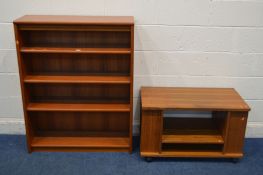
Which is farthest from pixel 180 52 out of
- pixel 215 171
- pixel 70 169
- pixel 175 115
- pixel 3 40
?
pixel 3 40

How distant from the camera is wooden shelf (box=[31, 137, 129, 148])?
9.92ft

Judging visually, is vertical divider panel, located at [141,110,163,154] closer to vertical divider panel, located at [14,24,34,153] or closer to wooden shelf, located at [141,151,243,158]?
wooden shelf, located at [141,151,243,158]

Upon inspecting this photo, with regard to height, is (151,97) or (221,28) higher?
(221,28)

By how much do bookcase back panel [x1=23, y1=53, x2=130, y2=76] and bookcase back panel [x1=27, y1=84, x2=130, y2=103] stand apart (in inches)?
5.3

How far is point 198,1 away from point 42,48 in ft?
4.54

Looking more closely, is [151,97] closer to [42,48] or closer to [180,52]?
[180,52]

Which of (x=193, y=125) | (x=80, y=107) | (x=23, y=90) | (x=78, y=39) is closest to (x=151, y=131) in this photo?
(x=193, y=125)

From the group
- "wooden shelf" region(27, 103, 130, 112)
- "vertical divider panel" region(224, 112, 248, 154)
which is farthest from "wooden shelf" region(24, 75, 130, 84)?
"vertical divider panel" region(224, 112, 248, 154)

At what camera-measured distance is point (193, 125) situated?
313 centimetres

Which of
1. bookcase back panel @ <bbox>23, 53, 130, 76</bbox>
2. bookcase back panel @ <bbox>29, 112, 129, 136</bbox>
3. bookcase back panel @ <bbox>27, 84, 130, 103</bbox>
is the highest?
bookcase back panel @ <bbox>23, 53, 130, 76</bbox>

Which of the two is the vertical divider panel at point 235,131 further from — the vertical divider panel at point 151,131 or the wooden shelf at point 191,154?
the vertical divider panel at point 151,131

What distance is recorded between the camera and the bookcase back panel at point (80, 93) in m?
3.08

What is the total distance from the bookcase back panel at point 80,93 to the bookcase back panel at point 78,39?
0.38 m

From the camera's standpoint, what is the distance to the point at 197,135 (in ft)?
9.75
